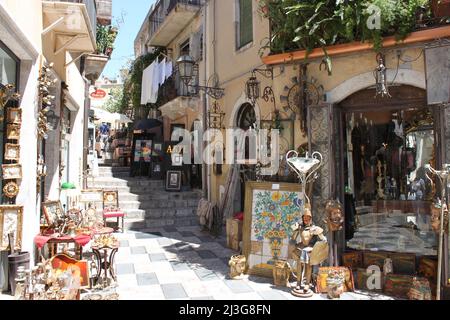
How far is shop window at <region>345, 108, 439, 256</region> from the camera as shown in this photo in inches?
228

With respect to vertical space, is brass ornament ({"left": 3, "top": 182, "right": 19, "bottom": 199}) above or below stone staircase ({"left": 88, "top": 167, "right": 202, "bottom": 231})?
above

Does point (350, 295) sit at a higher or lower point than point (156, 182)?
lower

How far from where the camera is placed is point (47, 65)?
6.36 meters

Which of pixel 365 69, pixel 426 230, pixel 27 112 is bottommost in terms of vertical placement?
pixel 426 230

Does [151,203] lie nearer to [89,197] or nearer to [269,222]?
[89,197]

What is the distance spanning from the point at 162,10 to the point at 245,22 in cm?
771

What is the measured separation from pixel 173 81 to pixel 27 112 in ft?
28.2

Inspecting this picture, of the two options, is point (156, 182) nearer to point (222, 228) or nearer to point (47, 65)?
point (222, 228)

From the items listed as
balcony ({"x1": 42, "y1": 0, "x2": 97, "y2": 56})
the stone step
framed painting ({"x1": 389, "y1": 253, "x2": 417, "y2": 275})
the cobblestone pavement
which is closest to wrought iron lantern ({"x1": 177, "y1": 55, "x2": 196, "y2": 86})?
balcony ({"x1": 42, "y1": 0, "x2": 97, "y2": 56})

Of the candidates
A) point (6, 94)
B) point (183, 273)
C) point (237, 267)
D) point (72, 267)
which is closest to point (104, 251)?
point (72, 267)

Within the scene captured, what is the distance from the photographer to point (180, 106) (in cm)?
1266

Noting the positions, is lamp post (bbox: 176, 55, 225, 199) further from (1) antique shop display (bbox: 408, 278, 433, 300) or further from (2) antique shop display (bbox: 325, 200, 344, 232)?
(1) antique shop display (bbox: 408, 278, 433, 300)

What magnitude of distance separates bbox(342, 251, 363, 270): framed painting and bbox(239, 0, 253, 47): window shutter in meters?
5.38
